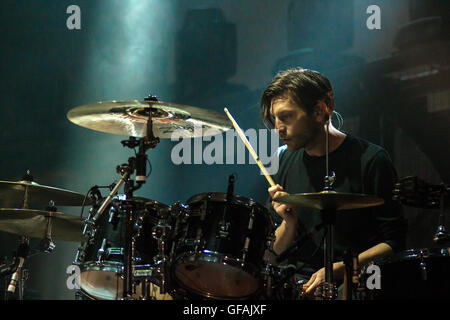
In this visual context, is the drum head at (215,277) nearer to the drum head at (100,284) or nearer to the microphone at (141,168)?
the microphone at (141,168)

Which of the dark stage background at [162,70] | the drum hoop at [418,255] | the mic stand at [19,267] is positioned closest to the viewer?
the drum hoop at [418,255]

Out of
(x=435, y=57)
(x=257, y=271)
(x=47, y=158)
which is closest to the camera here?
(x=257, y=271)

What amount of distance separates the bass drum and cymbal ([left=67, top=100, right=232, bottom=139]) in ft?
3.65

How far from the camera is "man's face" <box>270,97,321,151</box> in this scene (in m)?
3.12

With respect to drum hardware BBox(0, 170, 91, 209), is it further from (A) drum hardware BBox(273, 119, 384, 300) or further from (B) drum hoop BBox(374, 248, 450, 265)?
(B) drum hoop BBox(374, 248, 450, 265)

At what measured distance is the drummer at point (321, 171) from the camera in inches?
118

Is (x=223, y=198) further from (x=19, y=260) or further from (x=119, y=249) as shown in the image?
(x=19, y=260)

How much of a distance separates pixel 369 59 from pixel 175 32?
65.1 inches

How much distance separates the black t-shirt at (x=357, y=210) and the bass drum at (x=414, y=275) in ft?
1.56

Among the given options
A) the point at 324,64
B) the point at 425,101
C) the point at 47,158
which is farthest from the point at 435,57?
the point at 47,158

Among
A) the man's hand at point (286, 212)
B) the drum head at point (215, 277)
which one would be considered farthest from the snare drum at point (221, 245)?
the man's hand at point (286, 212)

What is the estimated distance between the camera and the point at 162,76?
4.77 meters

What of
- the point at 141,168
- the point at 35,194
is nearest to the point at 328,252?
the point at 141,168
